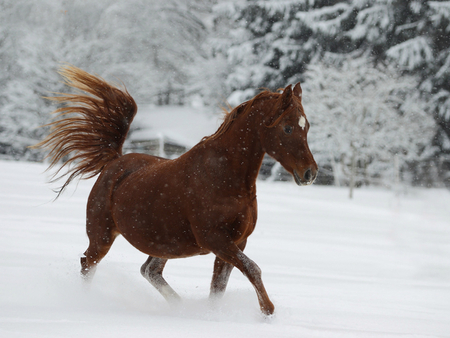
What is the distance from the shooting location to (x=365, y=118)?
1986 centimetres

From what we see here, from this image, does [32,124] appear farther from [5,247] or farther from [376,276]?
[376,276]

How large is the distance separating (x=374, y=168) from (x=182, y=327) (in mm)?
20369

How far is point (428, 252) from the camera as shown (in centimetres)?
778

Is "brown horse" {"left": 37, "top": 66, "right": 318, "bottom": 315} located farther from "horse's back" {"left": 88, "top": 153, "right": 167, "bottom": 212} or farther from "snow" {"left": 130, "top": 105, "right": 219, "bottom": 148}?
"snow" {"left": 130, "top": 105, "right": 219, "bottom": 148}

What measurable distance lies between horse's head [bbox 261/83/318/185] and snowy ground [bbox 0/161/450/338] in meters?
0.99

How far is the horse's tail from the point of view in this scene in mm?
4238

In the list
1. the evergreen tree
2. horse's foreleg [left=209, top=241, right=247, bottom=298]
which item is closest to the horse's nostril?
horse's foreleg [left=209, top=241, right=247, bottom=298]

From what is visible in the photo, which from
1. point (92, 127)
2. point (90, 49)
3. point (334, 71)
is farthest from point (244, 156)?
point (90, 49)

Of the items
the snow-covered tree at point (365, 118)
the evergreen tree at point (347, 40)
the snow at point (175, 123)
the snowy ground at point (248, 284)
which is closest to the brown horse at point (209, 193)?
the snowy ground at point (248, 284)

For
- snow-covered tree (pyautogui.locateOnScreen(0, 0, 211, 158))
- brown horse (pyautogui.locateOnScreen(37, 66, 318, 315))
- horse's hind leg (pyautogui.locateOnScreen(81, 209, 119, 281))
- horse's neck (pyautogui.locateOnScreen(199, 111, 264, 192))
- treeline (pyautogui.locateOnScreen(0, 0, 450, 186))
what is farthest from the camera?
snow-covered tree (pyautogui.locateOnScreen(0, 0, 211, 158))

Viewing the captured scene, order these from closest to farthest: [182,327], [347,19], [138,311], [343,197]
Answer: [182,327], [138,311], [343,197], [347,19]

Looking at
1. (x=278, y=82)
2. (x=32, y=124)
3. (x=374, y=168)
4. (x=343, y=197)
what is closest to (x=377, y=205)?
(x=343, y=197)

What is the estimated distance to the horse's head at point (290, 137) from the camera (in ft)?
9.30

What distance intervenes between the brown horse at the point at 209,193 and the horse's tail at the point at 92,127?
35 centimetres
